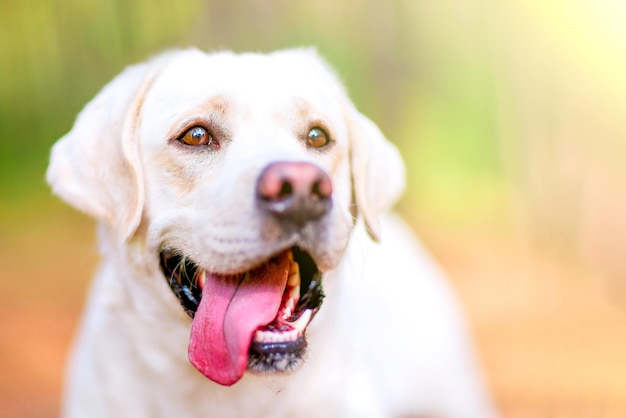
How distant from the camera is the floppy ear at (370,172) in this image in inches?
112

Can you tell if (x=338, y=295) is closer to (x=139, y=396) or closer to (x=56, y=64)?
(x=139, y=396)

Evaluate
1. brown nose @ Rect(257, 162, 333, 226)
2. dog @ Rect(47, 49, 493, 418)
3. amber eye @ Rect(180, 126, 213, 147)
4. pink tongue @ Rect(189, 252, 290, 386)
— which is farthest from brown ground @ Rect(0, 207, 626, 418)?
brown nose @ Rect(257, 162, 333, 226)

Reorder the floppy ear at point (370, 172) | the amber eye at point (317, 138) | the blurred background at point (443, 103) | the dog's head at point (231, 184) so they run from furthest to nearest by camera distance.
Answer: the blurred background at point (443, 103), the floppy ear at point (370, 172), the amber eye at point (317, 138), the dog's head at point (231, 184)

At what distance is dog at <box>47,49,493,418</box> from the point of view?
2279mm

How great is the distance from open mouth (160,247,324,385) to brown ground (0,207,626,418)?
7.17 ft

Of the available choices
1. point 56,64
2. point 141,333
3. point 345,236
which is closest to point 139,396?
point 141,333

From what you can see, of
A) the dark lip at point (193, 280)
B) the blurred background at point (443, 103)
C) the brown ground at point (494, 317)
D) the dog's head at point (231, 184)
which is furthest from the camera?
the blurred background at point (443, 103)

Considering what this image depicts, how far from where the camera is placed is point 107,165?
2.59m

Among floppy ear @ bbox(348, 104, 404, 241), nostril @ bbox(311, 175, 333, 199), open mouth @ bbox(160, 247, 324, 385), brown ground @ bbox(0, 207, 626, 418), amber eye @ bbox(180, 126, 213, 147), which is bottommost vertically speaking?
brown ground @ bbox(0, 207, 626, 418)

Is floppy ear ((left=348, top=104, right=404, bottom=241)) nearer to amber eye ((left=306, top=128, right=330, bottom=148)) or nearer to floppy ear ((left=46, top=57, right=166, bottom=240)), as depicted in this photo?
amber eye ((left=306, top=128, right=330, bottom=148))

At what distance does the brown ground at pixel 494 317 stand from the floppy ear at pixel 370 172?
6.23 ft

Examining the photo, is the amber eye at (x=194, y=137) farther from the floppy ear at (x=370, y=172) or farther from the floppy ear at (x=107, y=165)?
the floppy ear at (x=370, y=172)

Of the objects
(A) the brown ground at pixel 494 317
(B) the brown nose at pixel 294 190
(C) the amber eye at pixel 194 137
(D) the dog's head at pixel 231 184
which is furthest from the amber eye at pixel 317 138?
(A) the brown ground at pixel 494 317

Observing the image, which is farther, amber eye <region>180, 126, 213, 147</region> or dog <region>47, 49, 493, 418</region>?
amber eye <region>180, 126, 213, 147</region>
